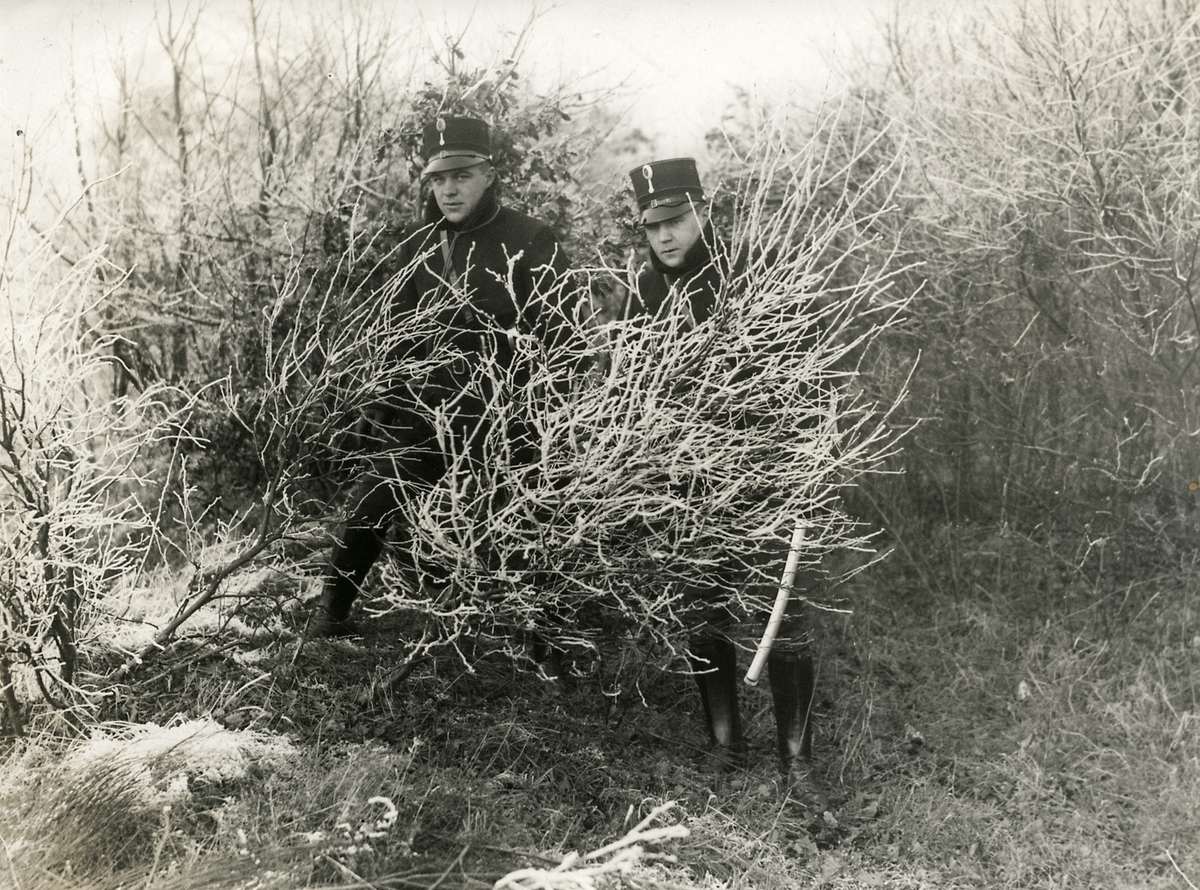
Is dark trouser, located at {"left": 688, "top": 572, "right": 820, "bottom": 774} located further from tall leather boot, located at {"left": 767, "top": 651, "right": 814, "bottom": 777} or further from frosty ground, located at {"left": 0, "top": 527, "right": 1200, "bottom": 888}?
frosty ground, located at {"left": 0, "top": 527, "right": 1200, "bottom": 888}

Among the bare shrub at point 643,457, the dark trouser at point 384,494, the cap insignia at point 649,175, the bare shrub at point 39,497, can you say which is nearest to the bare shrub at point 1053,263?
the cap insignia at point 649,175

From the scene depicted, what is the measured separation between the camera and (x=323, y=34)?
6137 millimetres

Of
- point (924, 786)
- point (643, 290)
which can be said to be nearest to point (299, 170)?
point (643, 290)

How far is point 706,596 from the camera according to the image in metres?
4.63

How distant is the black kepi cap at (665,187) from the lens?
4.34m

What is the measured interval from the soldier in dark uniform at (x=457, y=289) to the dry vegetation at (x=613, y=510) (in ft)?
0.54

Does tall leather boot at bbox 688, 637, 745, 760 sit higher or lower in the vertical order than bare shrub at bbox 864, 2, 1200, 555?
lower

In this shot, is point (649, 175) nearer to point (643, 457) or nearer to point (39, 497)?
point (643, 457)

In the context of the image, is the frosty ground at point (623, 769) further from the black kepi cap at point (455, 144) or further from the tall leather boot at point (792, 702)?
the black kepi cap at point (455, 144)

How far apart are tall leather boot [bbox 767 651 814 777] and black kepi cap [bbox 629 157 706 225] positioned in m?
1.91

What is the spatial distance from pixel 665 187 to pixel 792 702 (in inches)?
88.3

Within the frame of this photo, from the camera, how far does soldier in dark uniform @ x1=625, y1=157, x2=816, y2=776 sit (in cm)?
434

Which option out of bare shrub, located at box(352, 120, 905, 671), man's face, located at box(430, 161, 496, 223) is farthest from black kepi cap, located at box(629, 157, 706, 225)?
man's face, located at box(430, 161, 496, 223)

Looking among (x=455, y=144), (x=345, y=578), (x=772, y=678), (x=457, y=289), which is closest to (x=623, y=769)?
(x=772, y=678)
